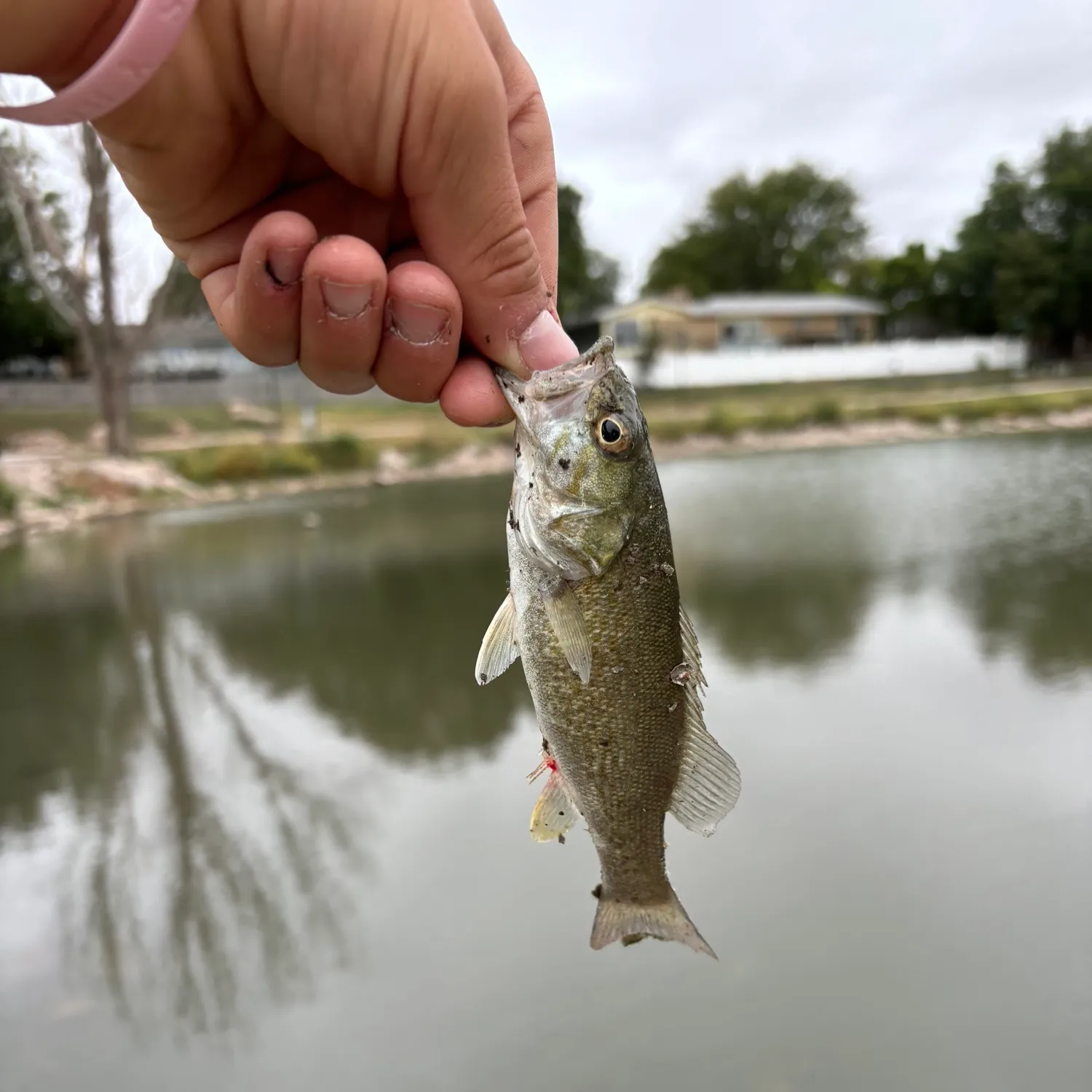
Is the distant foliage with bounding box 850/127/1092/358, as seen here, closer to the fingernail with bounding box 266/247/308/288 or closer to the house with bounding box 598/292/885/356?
the house with bounding box 598/292/885/356

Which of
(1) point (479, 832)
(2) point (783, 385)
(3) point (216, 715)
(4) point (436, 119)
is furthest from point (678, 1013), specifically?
(2) point (783, 385)

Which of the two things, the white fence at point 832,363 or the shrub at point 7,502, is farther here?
the white fence at point 832,363

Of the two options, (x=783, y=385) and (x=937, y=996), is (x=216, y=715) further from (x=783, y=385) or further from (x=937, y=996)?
(x=783, y=385)

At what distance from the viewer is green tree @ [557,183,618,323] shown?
37.9m

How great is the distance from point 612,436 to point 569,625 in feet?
1.38

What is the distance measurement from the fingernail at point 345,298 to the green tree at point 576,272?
94.9ft

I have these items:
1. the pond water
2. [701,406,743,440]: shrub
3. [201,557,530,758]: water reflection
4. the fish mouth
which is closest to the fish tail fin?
the fish mouth

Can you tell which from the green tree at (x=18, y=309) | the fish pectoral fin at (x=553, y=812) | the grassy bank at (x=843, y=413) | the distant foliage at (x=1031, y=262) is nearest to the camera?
the fish pectoral fin at (x=553, y=812)

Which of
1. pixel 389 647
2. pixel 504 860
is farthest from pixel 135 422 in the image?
pixel 504 860

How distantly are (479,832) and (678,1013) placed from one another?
1.84 metres

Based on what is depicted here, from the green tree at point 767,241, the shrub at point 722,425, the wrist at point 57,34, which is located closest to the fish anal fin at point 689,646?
the wrist at point 57,34

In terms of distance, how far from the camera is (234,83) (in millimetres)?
1717

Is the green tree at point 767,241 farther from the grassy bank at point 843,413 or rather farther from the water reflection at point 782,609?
the water reflection at point 782,609

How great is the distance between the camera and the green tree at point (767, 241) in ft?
186
